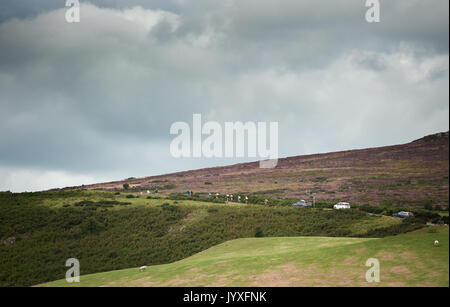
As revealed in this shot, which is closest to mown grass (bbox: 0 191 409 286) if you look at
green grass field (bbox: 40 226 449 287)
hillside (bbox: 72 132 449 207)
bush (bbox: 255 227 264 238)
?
bush (bbox: 255 227 264 238)

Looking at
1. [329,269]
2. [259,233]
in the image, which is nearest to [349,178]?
[259,233]

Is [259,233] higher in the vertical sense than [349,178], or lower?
lower

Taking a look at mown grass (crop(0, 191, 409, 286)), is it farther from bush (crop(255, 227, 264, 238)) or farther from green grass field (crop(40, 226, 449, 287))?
green grass field (crop(40, 226, 449, 287))

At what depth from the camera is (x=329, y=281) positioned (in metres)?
20.0

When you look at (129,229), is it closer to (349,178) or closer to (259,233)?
(259,233)

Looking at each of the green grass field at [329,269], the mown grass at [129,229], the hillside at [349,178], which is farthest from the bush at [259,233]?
the hillside at [349,178]

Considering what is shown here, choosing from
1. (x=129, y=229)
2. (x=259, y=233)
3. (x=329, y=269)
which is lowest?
(x=129, y=229)

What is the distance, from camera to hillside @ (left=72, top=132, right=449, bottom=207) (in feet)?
253

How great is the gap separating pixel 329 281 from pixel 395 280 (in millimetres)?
2971

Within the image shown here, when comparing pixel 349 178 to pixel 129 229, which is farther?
pixel 349 178

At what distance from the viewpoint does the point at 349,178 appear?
94500mm
